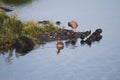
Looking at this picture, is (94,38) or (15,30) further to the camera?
(15,30)

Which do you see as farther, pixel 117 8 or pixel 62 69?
pixel 117 8

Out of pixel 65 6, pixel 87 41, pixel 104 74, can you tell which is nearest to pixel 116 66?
pixel 104 74

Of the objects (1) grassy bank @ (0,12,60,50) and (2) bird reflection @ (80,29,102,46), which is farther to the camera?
(2) bird reflection @ (80,29,102,46)

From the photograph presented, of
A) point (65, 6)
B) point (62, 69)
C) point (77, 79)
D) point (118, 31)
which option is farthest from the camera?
point (65, 6)

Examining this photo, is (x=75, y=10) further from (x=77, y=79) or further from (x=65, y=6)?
(x=77, y=79)

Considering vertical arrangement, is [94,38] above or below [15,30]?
below

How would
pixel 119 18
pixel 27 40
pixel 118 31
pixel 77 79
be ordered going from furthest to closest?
pixel 119 18, pixel 118 31, pixel 27 40, pixel 77 79

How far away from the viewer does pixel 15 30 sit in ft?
90.5

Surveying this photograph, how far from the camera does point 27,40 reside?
26.0 metres

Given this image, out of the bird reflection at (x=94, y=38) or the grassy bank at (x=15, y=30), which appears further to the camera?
the bird reflection at (x=94, y=38)

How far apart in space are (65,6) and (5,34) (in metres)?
13.5

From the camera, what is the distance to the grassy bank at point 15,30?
26.1 metres

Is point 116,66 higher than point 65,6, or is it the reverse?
point 65,6

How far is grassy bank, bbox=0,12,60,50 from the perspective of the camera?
26.1 m
